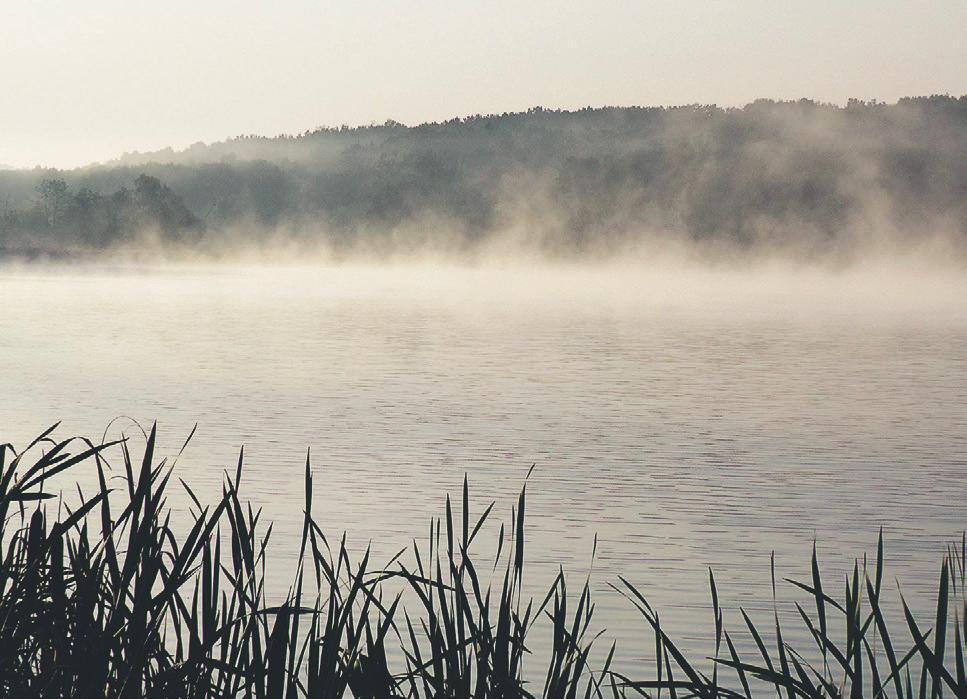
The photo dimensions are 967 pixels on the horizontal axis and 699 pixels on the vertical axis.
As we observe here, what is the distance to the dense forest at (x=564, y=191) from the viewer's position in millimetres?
80562

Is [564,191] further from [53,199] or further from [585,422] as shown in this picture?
[585,422]

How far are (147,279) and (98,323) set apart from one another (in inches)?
1316

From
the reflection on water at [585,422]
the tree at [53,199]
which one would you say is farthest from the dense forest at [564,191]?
the reflection on water at [585,422]

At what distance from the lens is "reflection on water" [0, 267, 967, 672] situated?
7957mm

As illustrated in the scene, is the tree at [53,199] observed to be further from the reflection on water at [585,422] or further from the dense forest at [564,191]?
the reflection on water at [585,422]

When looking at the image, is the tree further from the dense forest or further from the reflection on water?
the reflection on water

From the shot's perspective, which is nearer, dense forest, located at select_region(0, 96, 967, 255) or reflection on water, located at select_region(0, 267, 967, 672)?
reflection on water, located at select_region(0, 267, 967, 672)

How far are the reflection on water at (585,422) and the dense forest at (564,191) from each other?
170 ft

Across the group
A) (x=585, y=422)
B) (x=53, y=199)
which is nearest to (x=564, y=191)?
(x=53, y=199)

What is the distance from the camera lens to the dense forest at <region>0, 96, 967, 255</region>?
80562mm

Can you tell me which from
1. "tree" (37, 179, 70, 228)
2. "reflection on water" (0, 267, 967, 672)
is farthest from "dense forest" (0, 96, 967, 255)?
"reflection on water" (0, 267, 967, 672)

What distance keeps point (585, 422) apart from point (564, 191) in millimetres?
78520

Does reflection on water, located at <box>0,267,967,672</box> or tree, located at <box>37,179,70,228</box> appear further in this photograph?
tree, located at <box>37,179,70,228</box>

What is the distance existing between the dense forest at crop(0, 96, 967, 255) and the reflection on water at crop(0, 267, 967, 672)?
5190cm
